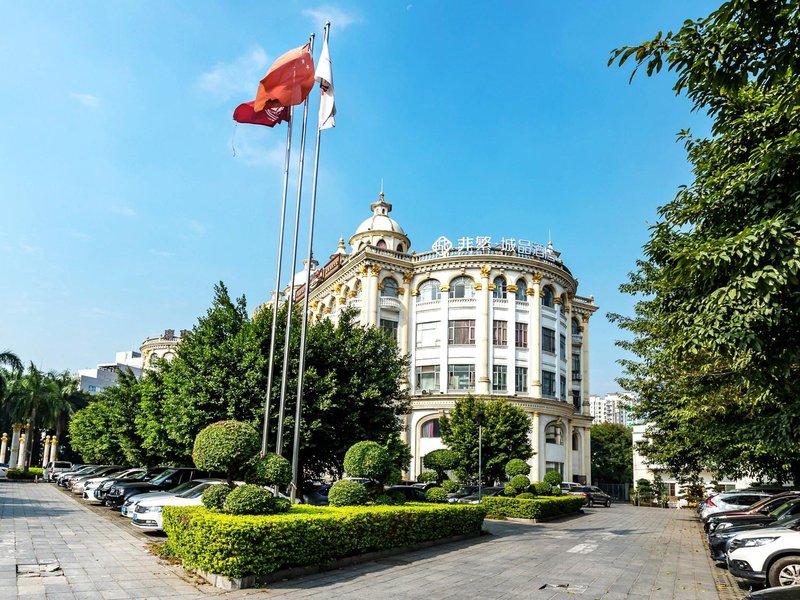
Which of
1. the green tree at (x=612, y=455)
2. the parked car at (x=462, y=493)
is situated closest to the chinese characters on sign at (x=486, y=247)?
the parked car at (x=462, y=493)

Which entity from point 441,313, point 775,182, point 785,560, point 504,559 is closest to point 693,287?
point 775,182

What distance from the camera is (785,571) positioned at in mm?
10742

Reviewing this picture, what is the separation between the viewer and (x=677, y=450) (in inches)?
1056

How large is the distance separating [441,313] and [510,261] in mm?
6370

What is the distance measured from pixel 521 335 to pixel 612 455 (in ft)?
135

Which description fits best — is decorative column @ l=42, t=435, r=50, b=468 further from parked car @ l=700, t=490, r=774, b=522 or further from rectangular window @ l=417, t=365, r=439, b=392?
parked car @ l=700, t=490, r=774, b=522

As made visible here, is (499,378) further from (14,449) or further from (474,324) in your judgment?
(14,449)

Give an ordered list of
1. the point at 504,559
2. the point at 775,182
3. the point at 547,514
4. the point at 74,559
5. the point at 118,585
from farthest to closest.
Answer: the point at 547,514 < the point at 504,559 < the point at 74,559 < the point at 118,585 < the point at 775,182

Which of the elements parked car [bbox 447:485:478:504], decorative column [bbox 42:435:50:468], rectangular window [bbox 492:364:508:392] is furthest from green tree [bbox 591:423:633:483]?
decorative column [bbox 42:435:50:468]

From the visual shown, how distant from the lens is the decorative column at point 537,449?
44.9 metres

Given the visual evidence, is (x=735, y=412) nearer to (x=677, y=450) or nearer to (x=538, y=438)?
(x=677, y=450)

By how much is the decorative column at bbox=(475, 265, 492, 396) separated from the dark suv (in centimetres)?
2428

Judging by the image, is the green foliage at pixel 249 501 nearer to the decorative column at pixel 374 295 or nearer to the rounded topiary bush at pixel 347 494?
the rounded topiary bush at pixel 347 494

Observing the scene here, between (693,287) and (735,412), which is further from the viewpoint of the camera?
(735,412)
